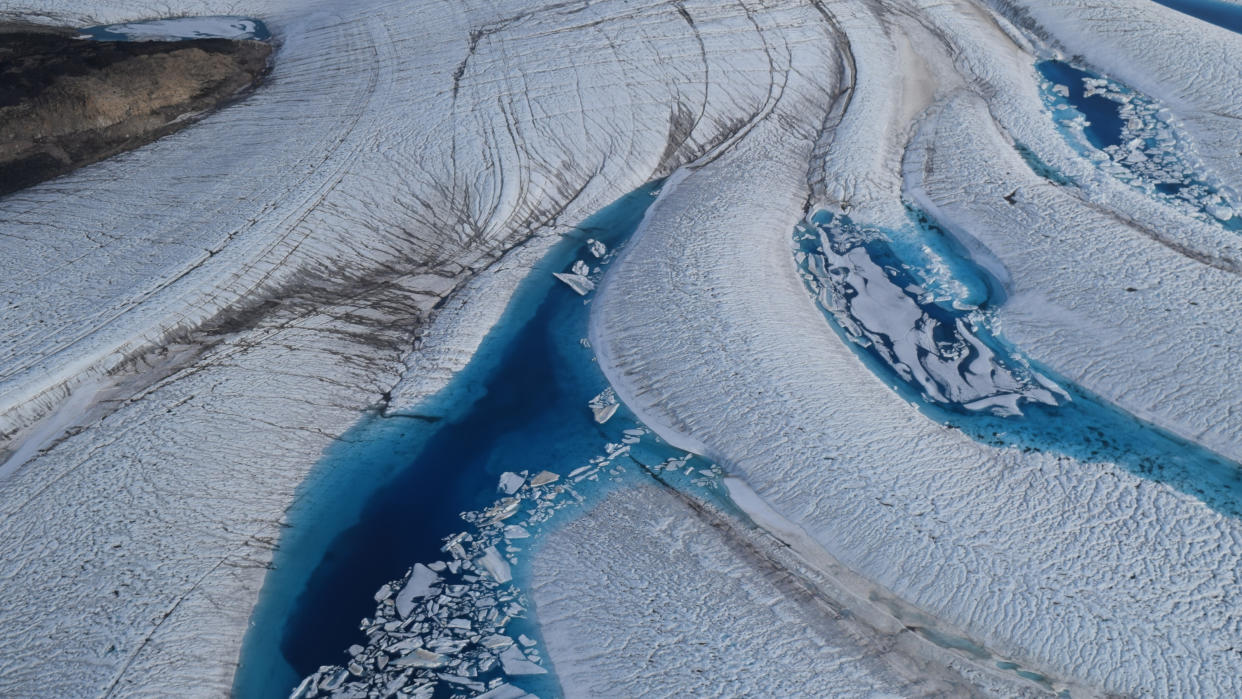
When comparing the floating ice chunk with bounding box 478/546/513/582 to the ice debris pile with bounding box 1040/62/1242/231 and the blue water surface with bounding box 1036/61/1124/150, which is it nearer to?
the ice debris pile with bounding box 1040/62/1242/231

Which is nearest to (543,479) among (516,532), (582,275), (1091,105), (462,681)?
(516,532)

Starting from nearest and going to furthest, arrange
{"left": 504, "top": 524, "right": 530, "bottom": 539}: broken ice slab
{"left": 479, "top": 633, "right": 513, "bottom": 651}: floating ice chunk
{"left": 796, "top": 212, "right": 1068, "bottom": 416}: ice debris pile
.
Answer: {"left": 479, "top": 633, "right": 513, "bottom": 651}: floating ice chunk, {"left": 504, "top": 524, "right": 530, "bottom": 539}: broken ice slab, {"left": 796, "top": 212, "right": 1068, "bottom": 416}: ice debris pile

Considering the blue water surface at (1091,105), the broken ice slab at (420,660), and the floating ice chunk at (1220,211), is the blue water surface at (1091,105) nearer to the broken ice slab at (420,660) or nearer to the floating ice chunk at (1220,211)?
the floating ice chunk at (1220,211)

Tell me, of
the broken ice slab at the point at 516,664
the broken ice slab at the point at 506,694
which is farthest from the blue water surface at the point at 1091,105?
the broken ice slab at the point at 506,694

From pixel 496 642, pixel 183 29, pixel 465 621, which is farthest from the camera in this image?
pixel 183 29

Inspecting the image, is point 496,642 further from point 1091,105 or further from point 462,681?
point 1091,105

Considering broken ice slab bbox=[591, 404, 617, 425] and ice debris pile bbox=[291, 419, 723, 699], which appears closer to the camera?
ice debris pile bbox=[291, 419, 723, 699]

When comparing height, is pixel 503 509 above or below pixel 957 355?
below

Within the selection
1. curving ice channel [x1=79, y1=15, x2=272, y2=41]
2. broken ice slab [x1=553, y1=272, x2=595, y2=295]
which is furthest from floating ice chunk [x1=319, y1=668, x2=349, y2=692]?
curving ice channel [x1=79, y1=15, x2=272, y2=41]
